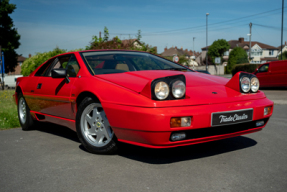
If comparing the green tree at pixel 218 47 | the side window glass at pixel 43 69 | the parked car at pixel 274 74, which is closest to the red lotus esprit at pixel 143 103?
the side window glass at pixel 43 69

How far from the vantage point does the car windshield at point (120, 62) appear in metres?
3.90

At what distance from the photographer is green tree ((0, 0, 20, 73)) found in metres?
38.6

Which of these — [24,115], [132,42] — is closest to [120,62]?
[24,115]

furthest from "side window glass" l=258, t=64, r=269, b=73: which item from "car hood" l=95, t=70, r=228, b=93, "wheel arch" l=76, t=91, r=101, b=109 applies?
"wheel arch" l=76, t=91, r=101, b=109

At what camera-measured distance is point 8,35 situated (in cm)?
3928

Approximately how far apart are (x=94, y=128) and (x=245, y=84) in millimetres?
1821

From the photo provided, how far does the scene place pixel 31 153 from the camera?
3.74 meters

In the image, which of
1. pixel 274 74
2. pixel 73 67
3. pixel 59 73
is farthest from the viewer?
pixel 274 74

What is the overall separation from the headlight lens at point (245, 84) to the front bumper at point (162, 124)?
0.24 meters

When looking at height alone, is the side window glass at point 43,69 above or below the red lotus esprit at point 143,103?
above

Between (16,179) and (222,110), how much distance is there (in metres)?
2.06

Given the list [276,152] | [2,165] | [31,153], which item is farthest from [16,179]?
[276,152]

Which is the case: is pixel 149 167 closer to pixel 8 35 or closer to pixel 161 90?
pixel 161 90

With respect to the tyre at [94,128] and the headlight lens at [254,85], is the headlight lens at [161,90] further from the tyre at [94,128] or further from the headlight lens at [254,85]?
the headlight lens at [254,85]
